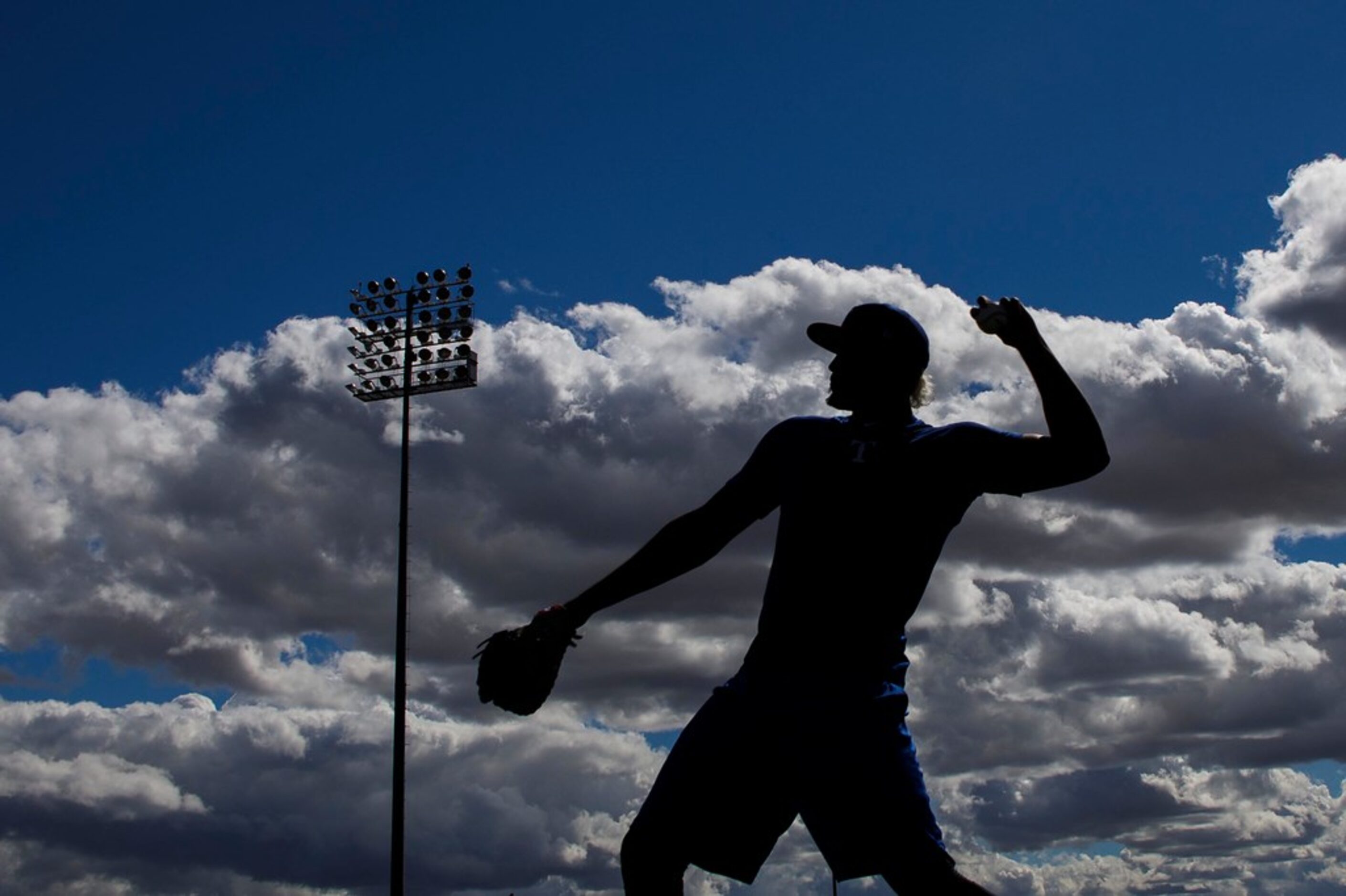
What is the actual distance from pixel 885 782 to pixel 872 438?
2.83ft

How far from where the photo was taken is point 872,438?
13.8ft

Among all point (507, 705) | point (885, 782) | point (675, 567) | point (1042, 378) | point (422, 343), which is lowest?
point (885, 782)

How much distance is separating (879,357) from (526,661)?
1241 millimetres

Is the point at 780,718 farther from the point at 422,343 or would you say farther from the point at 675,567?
the point at 422,343

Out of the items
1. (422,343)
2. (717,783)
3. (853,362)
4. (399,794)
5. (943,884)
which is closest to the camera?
(943,884)

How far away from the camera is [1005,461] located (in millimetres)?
4055

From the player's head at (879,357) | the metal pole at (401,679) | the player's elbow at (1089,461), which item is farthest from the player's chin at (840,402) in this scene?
the metal pole at (401,679)

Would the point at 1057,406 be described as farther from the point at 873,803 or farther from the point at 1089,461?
the point at 873,803

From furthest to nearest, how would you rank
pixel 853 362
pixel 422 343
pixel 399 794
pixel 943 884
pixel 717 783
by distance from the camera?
pixel 422 343 → pixel 399 794 → pixel 853 362 → pixel 717 783 → pixel 943 884

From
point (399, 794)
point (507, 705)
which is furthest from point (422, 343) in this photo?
point (507, 705)

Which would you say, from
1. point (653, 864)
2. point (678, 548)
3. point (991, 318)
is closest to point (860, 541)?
point (678, 548)

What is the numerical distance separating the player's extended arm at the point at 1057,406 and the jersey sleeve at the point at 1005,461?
16mm

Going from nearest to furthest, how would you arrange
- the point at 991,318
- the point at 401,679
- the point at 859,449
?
the point at 991,318
the point at 859,449
the point at 401,679

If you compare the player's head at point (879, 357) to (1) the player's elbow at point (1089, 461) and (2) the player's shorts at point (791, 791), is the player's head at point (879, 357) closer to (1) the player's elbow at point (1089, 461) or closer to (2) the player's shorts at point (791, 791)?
(1) the player's elbow at point (1089, 461)
